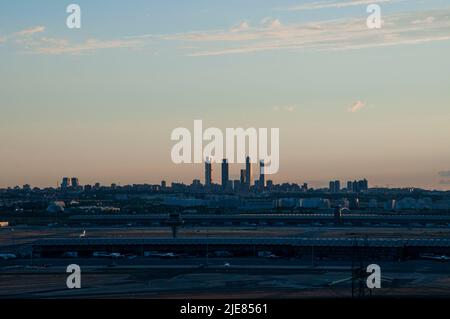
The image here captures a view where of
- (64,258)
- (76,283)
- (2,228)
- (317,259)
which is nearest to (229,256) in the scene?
(317,259)

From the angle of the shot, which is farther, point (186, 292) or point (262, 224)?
point (262, 224)

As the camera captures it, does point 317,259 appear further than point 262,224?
No

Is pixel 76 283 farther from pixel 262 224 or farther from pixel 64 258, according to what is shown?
pixel 262 224
